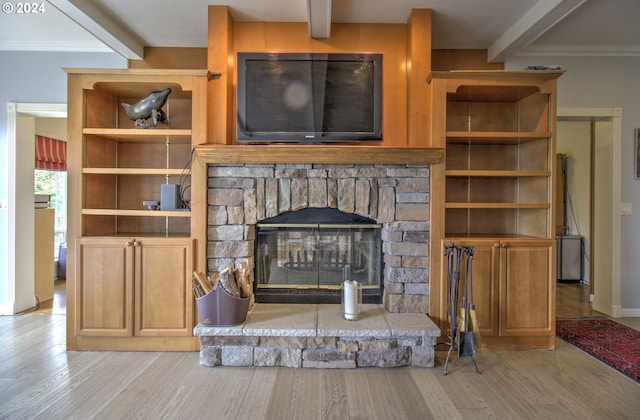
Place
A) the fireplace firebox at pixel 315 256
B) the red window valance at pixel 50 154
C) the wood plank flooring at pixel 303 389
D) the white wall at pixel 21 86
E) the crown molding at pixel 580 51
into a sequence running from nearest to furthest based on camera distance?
the wood plank flooring at pixel 303 389
the fireplace firebox at pixel 315 256
the crown molding at pixel 580 51
the white wall at pixel 21 86
the red window valance at pixel 50 154

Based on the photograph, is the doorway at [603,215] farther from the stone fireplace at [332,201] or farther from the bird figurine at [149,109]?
the bird figurine at [149,109]

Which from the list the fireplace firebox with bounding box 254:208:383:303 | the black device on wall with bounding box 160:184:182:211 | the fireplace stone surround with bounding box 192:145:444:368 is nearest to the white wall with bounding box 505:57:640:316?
the fireplace stone surround with bounding box 192:145:444:368

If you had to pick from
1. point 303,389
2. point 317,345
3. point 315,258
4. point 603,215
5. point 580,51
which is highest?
point 580,51

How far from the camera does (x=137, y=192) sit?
10.8ft

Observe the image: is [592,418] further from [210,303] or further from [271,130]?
[271,130]

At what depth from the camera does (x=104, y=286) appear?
110 inches

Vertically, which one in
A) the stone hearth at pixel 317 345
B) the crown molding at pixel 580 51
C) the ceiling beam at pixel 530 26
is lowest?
the stone hearth at pixel 317 345

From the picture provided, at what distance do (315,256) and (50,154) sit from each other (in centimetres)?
434

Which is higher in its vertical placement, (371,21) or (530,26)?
(371,21)

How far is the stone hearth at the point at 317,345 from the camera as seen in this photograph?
99.0 inches

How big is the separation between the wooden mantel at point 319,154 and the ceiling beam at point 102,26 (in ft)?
4.09

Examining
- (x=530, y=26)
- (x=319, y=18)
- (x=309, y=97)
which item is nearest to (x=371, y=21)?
(x=319, y=18)

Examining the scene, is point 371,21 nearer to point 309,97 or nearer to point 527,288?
point 309,97
